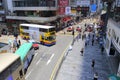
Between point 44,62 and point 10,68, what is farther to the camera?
point 44,62

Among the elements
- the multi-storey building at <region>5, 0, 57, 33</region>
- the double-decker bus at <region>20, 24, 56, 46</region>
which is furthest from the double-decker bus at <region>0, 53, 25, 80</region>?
the multi-storey building at <region>5, 0, 57, 33</region>

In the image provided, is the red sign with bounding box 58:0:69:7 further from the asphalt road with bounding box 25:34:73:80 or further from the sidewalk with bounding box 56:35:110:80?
the sidewalk with bounding box 56:35:110:80

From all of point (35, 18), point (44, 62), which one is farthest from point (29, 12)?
point (44, 62)

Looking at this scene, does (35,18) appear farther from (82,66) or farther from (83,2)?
(83,2)

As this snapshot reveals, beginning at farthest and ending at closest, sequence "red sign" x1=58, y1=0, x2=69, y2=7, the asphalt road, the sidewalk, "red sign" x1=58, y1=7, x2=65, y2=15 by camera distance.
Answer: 1. "red sign" x1=58, y1=7, x2=65, y2=15
2. "red sign" x1=58, y1=0, x2=69, y2=7
3. the asphalt road
4. the sidewalk

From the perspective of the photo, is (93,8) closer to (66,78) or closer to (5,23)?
(5,23)

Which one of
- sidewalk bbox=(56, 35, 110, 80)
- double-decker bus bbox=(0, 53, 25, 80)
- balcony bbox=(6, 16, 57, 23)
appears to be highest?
balcony bbox=(6, 16, 57, 23)

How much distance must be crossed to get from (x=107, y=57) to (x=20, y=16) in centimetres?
2638

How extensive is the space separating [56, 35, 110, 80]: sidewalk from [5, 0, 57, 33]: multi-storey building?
1539cm

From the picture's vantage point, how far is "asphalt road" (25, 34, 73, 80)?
17.8 meters

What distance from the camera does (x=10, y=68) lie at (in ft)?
36.8

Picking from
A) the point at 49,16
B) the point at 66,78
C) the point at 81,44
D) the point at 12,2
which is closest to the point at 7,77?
the point at 66,78

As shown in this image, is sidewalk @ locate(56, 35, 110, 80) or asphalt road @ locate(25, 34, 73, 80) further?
asphalt road @ locate(25, 34, 73, 80)

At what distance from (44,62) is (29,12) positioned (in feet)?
74.5
